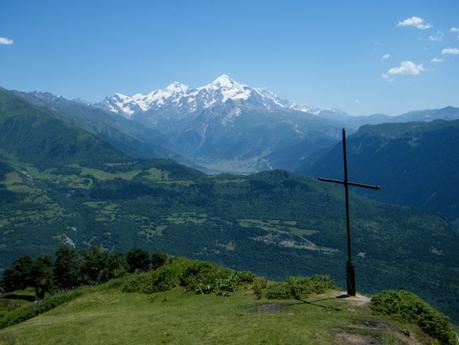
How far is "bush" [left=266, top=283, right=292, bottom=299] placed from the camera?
3324 cm

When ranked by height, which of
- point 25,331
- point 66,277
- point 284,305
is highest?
point 284,305

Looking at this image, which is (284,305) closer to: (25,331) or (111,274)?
(25,331)

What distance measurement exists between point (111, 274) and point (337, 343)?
7724 centimetres

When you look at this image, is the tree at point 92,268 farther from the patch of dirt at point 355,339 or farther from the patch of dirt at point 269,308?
the patch of dirt at point 355,339

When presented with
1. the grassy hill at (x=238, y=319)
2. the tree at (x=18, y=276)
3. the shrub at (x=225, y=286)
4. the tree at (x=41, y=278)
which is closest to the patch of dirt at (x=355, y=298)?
the grassy hill at (x=238, y=319)

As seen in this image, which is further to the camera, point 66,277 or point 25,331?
point 66,277

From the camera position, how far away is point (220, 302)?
3484 cm

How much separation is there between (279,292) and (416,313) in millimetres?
10001

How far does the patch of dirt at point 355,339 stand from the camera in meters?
22.8

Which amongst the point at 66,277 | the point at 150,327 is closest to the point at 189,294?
the point at 150,327

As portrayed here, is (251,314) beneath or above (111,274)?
above

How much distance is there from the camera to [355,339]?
2320 cm

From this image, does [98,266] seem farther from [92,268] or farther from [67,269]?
[67,269]

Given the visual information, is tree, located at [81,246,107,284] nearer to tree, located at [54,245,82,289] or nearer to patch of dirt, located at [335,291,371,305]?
tree, located at [54,245,82,289]
